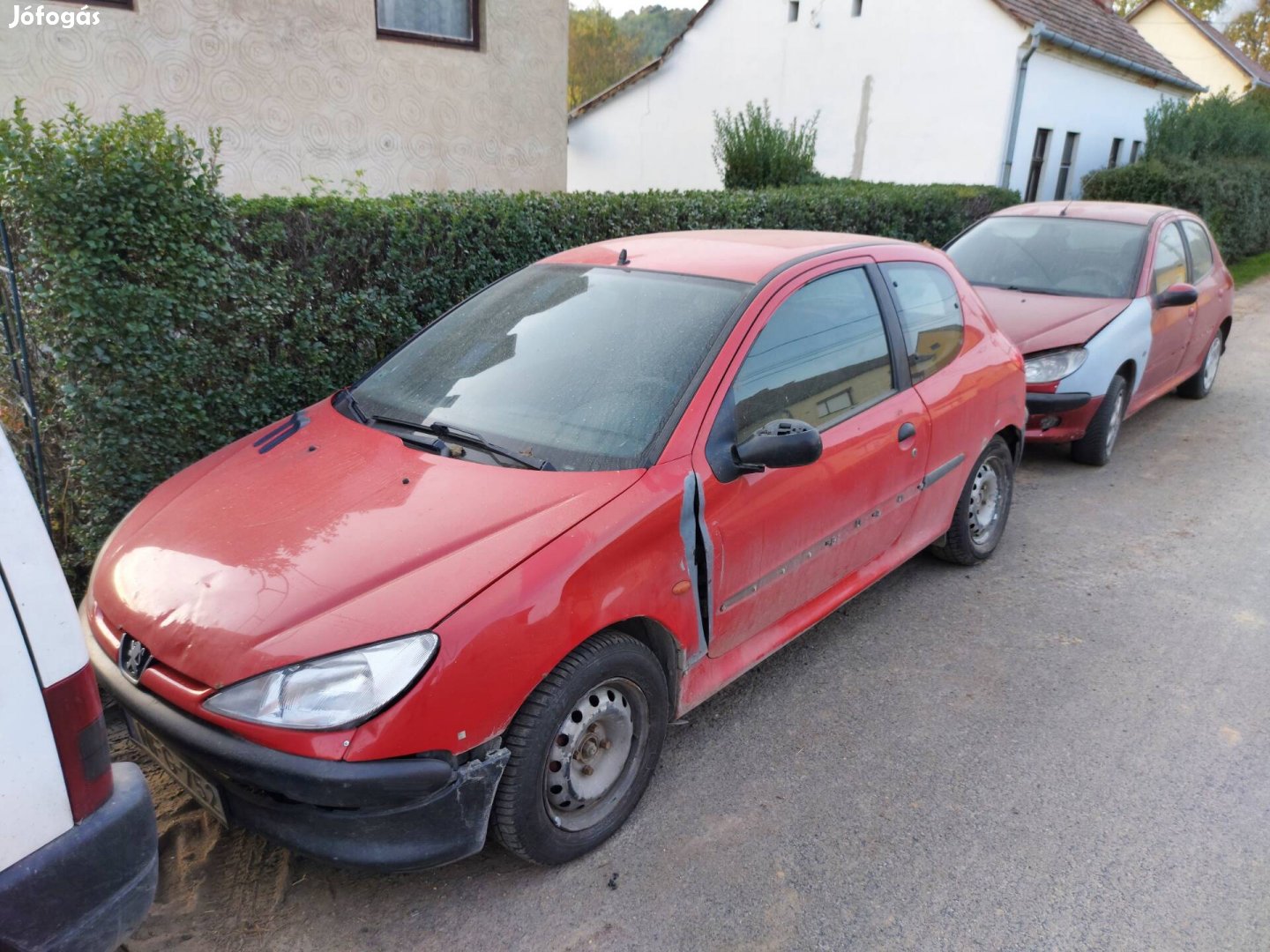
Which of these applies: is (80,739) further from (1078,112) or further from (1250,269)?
(1250,269)

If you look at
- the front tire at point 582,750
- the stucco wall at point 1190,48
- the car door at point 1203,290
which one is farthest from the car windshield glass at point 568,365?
the stucco wall at point 1190,48

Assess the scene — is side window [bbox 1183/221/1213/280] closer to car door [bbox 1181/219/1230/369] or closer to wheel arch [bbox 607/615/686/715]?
car door [bbox 1181/219/1230/369]

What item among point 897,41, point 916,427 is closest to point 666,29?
point 897,41

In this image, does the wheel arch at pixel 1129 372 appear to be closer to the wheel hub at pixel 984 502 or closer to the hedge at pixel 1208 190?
the wheel hub at pixel 984 502

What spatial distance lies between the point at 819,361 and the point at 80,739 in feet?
8.66

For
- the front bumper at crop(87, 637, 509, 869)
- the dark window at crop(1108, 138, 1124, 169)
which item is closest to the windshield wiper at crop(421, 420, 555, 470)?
the front bumper at crop(87, 637, 509, 869)

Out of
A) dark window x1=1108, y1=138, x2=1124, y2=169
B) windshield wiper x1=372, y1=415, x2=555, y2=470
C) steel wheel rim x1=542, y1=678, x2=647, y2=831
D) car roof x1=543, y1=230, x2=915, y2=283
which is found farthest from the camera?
dark window x1=1108, y1=138, x2=1124, y2=169

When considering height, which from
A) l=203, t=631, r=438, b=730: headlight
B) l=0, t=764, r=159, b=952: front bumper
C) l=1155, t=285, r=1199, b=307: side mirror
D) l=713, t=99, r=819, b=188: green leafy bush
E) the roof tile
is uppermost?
the roof tile

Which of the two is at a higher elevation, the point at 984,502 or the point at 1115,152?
the point at 1115,152

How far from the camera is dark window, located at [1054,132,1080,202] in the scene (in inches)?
701

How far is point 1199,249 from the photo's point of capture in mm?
7730

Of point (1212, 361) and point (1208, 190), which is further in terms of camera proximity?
point (1208, 190)

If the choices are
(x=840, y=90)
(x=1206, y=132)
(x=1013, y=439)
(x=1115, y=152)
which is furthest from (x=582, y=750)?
(x=1115, y=152)

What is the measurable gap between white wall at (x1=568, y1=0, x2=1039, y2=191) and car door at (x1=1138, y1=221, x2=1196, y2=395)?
911 centimetres
